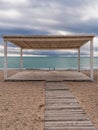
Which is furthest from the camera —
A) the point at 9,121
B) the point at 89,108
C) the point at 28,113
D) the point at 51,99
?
the point at 51,99

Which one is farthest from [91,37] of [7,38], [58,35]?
[7,38]

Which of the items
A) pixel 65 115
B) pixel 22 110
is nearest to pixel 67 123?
pixel 65 115

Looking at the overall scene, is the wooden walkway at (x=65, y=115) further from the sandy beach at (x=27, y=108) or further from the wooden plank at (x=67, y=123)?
the sandy beach at (x=27, y=108)

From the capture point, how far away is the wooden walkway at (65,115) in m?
5.74

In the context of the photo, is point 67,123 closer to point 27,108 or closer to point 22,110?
point 22,110

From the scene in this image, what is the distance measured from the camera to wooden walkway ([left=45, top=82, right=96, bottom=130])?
18.8 ft

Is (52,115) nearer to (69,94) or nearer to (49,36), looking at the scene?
(69,94)

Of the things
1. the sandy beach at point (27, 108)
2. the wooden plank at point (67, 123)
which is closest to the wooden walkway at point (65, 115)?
the wooden plank at point (67, 123)

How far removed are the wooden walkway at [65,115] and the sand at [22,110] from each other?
0.20 metres

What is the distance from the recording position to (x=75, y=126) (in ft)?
18.8

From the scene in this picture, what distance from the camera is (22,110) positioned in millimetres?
7273

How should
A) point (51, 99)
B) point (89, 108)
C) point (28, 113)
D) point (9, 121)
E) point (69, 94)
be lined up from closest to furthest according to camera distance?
1. point (9, 121)
2. point (28, 113)
3. point (89, 108)
4. point (51, 99)
5. point (69, 94)

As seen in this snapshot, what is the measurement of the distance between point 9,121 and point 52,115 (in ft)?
3.57

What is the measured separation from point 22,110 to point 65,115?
1.33 meters
